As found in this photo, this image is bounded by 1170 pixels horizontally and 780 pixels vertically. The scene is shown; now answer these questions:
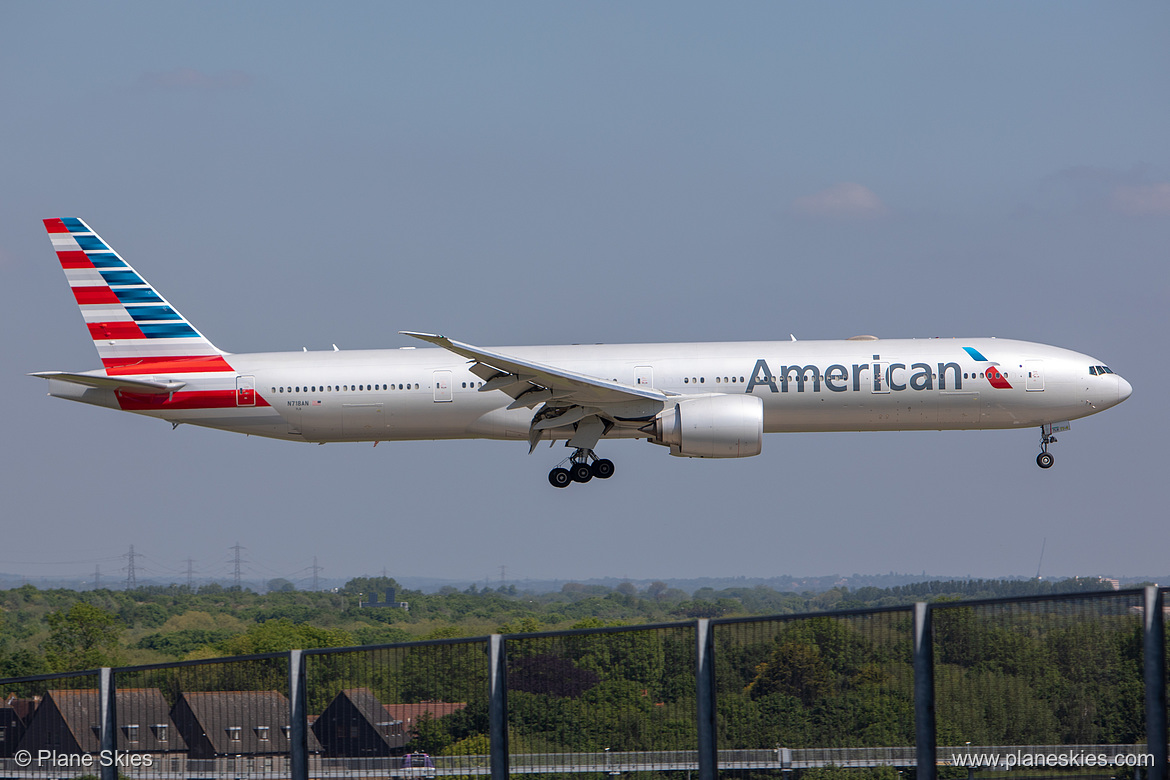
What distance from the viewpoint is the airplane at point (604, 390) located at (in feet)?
102

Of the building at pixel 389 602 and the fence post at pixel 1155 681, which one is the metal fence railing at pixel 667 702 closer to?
the fence post at pixel 1155 681

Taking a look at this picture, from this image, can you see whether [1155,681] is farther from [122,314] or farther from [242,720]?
[122,314]

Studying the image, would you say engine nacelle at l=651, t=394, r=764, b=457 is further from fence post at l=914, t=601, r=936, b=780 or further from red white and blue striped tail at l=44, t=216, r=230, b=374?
fence post at l=914, t=601, r=936, b=780

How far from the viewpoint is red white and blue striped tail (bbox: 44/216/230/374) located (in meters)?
35.2

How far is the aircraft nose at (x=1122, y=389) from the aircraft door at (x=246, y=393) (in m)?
24.0

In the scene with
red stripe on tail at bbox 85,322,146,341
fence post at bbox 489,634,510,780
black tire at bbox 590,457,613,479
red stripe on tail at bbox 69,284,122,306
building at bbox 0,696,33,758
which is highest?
red stripe on tail at bbox 69,284,122,306

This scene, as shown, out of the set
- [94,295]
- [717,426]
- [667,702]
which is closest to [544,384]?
[717,426]

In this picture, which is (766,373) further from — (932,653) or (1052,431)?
(932,653)

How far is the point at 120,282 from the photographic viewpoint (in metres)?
37.2

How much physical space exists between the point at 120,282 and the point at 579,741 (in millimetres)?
30747

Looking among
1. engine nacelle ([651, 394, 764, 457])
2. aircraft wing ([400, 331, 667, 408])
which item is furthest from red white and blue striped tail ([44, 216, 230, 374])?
engine nacelle ([651, 394, 764, 457])

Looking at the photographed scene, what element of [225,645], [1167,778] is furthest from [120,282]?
[1167,778]

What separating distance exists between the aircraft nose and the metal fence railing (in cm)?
2625

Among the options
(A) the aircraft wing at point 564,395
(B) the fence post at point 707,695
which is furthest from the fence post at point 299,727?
(A) the aircraft wing at point 564,395
